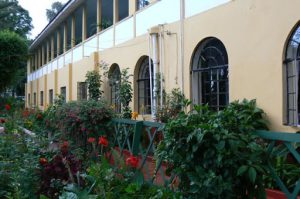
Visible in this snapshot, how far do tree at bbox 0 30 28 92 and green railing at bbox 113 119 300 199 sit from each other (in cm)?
2075

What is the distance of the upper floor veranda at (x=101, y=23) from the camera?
369 inches

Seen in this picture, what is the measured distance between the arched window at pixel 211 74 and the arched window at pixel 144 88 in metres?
2.43

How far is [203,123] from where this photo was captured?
299 centimetres

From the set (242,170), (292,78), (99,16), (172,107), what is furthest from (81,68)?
(242,170)

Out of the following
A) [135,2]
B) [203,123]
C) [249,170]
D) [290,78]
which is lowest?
[249,170]

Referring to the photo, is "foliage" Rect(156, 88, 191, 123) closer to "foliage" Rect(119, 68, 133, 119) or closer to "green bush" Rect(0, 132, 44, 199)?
"foliage" Rect(119, 68, 133, 119)

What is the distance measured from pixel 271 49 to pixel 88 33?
12.8 meters

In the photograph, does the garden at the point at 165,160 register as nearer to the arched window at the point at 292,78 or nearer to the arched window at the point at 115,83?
the arched window at the point at 292,78

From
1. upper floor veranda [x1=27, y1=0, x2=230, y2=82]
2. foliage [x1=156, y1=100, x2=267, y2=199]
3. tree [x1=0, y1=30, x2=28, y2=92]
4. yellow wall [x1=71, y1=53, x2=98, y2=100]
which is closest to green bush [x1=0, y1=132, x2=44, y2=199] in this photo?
foliage [x1=156, y1=100, x2=267, y2=199]

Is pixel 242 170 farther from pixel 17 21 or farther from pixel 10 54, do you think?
pixel 17 21

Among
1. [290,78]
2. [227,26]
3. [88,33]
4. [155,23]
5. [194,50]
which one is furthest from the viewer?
[88,33]

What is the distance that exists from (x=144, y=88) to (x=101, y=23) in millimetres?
4979

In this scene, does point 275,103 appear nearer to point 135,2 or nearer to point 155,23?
point 155,23

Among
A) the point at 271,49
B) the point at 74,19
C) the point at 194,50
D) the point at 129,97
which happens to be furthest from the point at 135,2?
the point at 74,19
